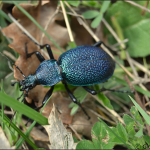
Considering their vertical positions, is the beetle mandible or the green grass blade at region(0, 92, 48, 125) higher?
the green grass blade at region(0, 92, 48, 125)

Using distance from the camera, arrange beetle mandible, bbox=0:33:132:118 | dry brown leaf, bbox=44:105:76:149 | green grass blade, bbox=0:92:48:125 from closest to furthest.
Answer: green grass blade, bbox=0:92:48:125, dry brown leaf, bbox=44:105:76:149, beetle mandible, bbox=0:33:132:118

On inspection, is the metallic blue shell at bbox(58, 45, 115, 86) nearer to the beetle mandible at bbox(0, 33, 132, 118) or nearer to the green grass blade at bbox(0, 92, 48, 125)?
the beetle mandible at bbox(0, 33, 132, 118)

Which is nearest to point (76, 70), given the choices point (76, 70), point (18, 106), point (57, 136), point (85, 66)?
point (76, 70)

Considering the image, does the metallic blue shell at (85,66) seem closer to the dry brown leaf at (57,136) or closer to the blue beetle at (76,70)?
the blue beetle at (76,70)

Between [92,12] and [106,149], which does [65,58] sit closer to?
[92,12]

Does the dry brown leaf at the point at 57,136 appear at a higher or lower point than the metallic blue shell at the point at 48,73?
lower

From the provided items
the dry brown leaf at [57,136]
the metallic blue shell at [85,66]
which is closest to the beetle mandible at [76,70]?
the metallic blue shell at [85,66]

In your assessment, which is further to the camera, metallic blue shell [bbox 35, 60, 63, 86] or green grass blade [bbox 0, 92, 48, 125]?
metallic blue shell [bbox 35, 60, 63, 86]

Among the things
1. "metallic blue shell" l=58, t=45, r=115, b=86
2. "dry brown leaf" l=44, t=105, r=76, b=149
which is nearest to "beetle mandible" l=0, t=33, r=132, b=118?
"metallic blue shell" l=58, t=45, r=115, b=86
